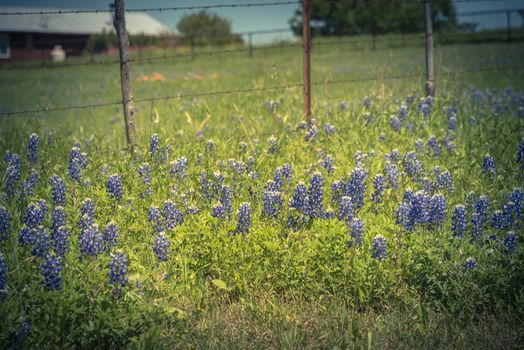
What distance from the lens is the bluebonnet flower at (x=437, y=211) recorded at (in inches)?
161

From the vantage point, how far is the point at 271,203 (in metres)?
4.29

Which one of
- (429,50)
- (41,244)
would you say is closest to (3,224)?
(41,244)

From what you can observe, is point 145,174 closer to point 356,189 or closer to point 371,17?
point 356,189

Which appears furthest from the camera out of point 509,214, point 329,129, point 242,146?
point 329,129

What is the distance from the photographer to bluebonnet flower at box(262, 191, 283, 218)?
428 cm

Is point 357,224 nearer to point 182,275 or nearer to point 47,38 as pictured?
point 182,275

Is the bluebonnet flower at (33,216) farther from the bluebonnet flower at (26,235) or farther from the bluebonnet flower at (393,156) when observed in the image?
the bluebonnet flower at (393,156)

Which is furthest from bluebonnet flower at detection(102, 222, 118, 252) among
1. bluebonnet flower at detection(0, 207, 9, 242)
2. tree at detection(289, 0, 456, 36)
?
tree at detection(289, 0, 456, 36)

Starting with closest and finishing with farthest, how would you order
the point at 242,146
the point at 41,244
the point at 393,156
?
the point at 41,244, the point at 393,156, the point at 242,146

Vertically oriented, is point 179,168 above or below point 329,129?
below

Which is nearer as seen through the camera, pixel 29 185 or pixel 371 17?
pixel 29 185

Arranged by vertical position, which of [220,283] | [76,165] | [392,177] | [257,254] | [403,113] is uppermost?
[403,113]

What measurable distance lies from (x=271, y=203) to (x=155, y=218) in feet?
2.77

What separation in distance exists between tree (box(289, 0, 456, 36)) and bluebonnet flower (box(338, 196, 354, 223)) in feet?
136
